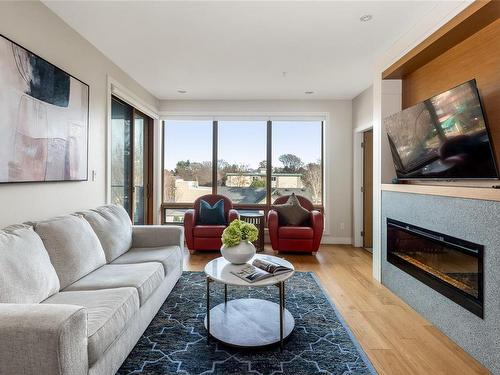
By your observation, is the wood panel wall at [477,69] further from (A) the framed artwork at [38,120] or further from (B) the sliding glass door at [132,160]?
(B) the sliding glass door at [132,160]

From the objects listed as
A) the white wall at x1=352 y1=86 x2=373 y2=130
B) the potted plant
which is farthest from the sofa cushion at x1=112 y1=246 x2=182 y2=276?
the white wall at x1=352 y1=86 x2=373 y2=130

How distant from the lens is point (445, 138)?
2.21 meters

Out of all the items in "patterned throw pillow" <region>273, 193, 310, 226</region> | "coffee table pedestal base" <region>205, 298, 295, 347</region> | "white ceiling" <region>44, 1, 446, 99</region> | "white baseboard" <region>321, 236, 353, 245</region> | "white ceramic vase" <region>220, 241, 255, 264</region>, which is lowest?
"coffee table pedestal base" <region>205, 298, 295, 347</region>

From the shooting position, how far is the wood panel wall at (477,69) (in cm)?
204

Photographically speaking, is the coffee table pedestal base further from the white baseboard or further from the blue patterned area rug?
the white baseboard

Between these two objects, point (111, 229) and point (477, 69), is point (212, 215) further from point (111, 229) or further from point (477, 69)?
point (477, 69)

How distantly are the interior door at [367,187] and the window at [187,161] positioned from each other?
109 inches

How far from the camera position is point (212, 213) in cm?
461

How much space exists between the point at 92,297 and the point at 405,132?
2843 millimetres

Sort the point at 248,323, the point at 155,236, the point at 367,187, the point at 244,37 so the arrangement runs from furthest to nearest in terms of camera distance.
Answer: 1. the point at 367,187
2. the point at 155,236
3. the point at 244,37
4. the point at 248,323

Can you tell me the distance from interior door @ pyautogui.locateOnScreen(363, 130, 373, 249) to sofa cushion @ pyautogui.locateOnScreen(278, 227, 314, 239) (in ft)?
4.09

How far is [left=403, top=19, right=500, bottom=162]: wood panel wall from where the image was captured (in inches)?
80.3

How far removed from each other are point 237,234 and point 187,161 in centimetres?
339

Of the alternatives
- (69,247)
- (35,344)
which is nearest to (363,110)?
(69,247)
